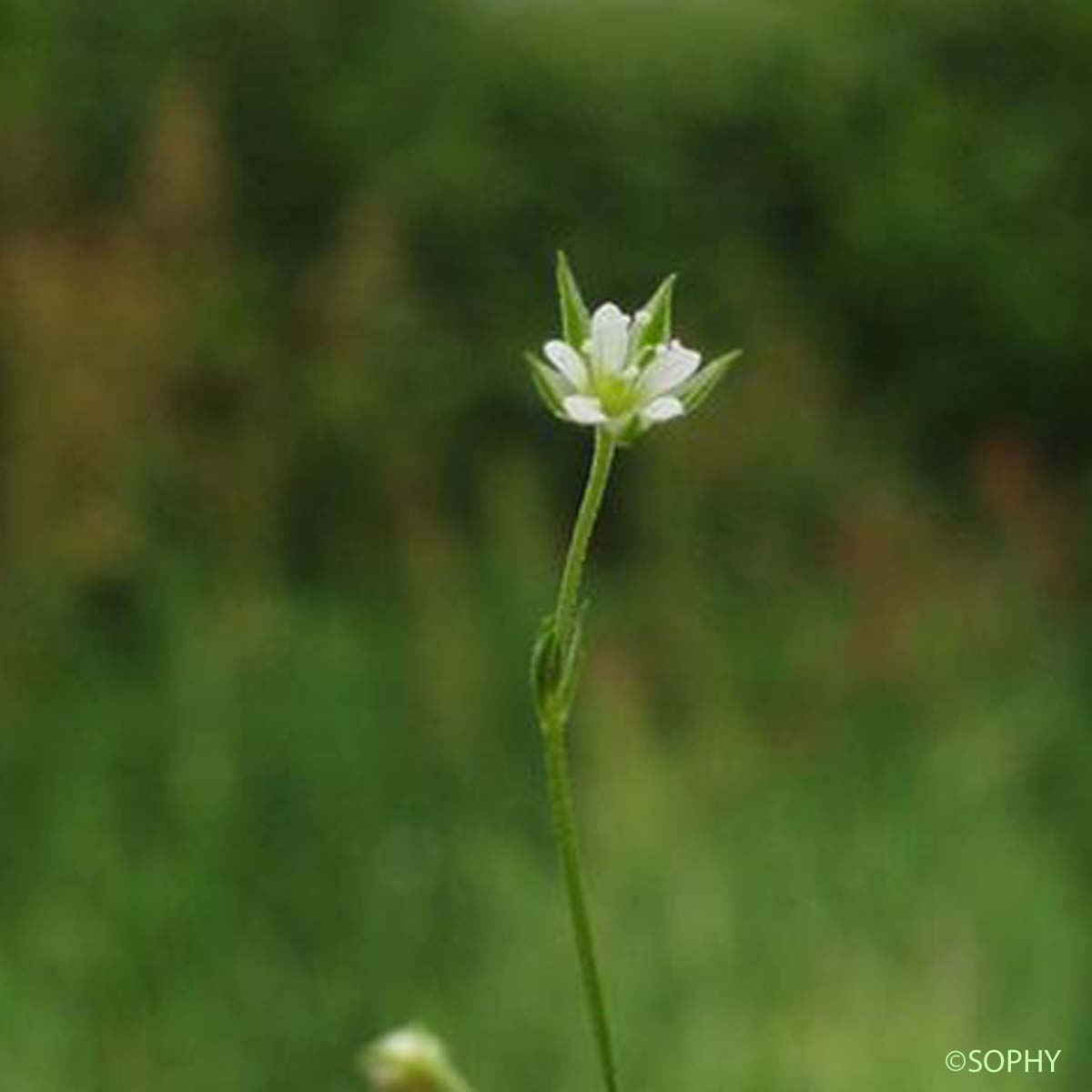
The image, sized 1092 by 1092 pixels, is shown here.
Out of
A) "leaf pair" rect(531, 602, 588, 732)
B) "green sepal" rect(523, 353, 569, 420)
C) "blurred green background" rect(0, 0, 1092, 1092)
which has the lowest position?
"leaf pair" rect(531, 602, 588, 732)

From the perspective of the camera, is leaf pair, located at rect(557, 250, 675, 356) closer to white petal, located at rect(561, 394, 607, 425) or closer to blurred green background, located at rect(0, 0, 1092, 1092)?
white petal, located at rect(561, 394, 607, 425)

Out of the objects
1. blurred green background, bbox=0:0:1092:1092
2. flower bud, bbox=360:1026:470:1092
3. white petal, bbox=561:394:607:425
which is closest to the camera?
white petal, bbox=561:394:607:425

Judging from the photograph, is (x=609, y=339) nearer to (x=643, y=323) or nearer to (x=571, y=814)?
(x=643, y=323)

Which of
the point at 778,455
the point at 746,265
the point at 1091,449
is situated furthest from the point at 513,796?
the point at 1091,449

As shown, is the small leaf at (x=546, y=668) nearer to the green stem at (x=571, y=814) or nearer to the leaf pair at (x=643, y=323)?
the green stem at (x=571, y=814)

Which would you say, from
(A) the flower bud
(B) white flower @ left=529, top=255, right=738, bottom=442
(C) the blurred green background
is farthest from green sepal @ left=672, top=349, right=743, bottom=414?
(C) the blurred green background

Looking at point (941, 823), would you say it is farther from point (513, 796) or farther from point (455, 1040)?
point (455, 1040)

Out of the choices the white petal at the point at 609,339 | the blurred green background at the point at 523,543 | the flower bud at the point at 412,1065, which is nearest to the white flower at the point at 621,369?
the white petal at the point at 609,339
